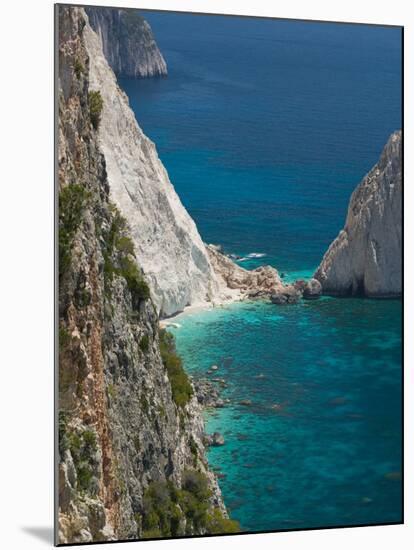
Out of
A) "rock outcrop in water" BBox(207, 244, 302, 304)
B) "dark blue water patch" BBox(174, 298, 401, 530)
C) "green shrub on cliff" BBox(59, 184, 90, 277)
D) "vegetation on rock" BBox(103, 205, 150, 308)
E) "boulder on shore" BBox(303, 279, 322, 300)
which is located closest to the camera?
"green shrub on cliff" BBox(59, 184, 90, 277)

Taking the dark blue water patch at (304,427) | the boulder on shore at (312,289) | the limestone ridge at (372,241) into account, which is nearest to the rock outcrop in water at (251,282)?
the boulder on shore at (312,289)

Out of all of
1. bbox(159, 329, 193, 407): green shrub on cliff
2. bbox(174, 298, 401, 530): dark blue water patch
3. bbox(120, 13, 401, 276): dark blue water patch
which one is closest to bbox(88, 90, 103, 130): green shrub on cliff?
bbox(120, 13, 401, 276): dark blue water patch

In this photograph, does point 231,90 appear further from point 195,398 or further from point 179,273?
point 195,398

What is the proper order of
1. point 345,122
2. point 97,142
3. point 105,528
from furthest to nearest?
1. point 345,122
2. point 97,142
3. point 105,528

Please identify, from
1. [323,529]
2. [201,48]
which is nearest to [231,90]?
[201,48]

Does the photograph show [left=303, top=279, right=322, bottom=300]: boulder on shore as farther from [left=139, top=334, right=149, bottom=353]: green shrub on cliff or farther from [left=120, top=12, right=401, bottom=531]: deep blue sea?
[left=139, top=334, right=149, bottom=353]: green shrub on cliff

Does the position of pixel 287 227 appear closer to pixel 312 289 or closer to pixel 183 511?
pixel 312 289

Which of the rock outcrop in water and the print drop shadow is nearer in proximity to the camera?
the print drop shadow

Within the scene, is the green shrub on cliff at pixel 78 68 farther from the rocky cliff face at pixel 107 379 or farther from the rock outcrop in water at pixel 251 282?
the rock outcrop in water at pixel 251 282
